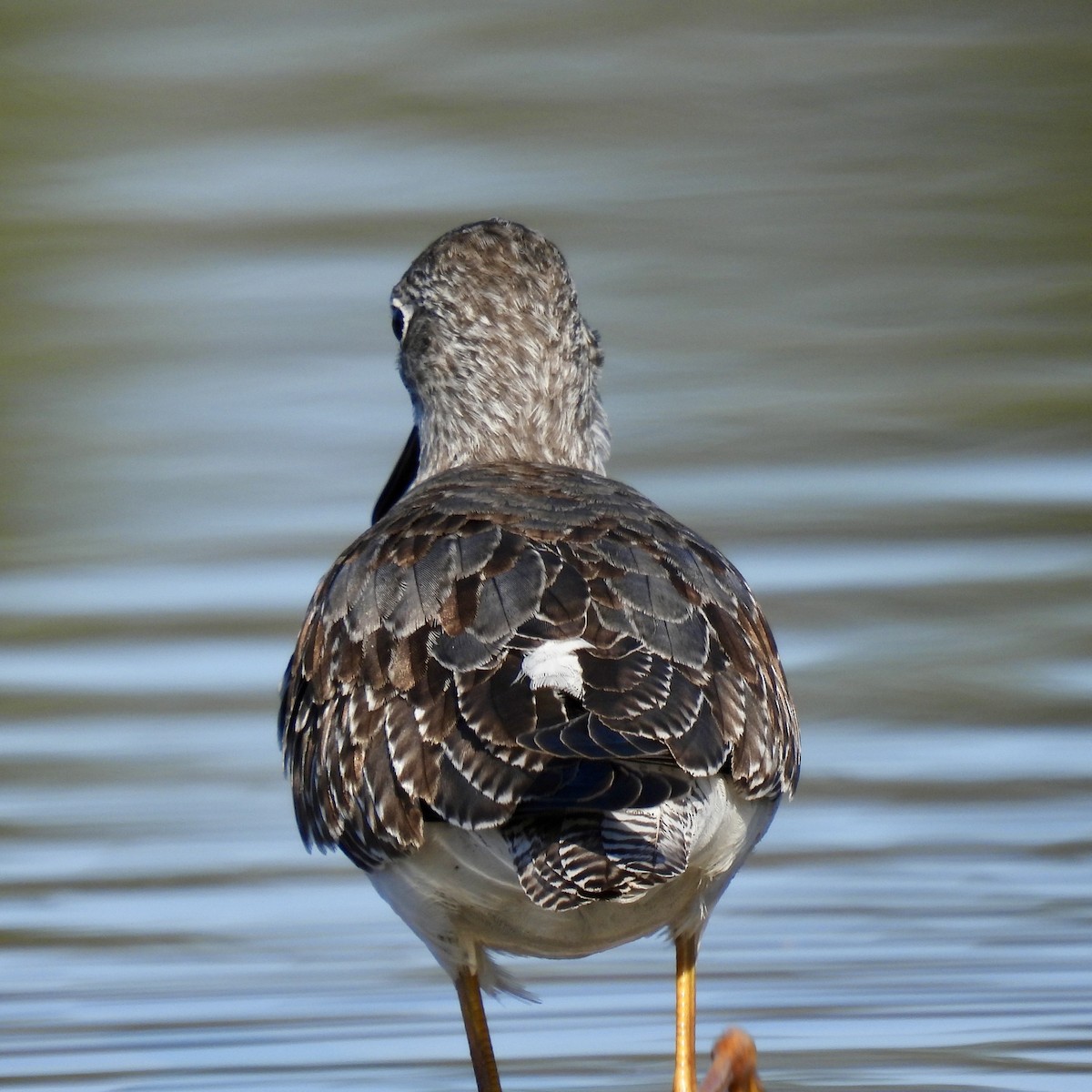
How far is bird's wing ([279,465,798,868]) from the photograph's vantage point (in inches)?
228

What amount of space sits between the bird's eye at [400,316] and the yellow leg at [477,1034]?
2.23m

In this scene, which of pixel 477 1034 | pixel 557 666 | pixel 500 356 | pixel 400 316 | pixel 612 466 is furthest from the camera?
pixel 612 466

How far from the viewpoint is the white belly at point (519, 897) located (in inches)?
241

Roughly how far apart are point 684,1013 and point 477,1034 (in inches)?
21.2

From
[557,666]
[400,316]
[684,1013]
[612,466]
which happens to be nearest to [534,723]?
[557,666]

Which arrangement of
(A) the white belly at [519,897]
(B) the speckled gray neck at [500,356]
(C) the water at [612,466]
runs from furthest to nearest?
(C) the water at [612,466], (B) the speckled gray neck at [500,356], (A) the white belly at [519,897]

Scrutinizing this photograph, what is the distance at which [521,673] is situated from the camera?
19.7 feet

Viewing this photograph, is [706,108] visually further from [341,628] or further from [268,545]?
[341,628]

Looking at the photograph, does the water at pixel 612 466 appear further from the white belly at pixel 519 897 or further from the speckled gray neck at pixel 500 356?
the speckled gray neck at pixel 500 356

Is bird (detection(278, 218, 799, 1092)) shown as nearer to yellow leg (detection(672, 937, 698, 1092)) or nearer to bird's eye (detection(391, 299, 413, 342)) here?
yellow leg (detection(672, 937, 698, 1092))

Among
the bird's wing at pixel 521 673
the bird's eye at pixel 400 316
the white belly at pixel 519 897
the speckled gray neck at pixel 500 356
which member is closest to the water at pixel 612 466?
the white belly at pixel 519 897

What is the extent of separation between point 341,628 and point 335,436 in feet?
20.9

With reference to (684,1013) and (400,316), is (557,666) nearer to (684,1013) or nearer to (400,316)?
(684,1013)

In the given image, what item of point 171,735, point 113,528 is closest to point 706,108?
point 113,528
